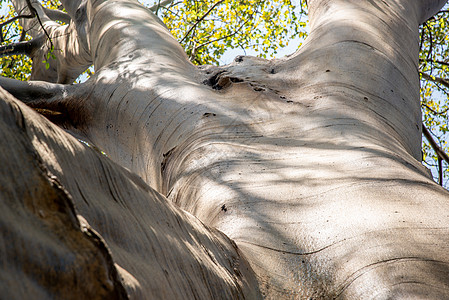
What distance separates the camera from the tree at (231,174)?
0.58 m

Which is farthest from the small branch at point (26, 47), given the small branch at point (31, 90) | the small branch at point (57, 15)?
the small branch at point (31, 90)

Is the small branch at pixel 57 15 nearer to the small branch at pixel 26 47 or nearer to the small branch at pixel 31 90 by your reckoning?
the small branch at pixel 26 47

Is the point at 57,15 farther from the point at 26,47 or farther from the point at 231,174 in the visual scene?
the point at 231,174

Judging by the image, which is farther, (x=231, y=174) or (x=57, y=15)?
(x=57, y=15)

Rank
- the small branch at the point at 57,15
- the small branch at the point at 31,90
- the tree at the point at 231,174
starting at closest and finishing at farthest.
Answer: the tree at the point at 231,174 → the small branch at the point at 31,90 → the small branch at the point at 57,15

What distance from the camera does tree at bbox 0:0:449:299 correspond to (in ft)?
1.89

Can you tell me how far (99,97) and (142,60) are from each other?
11.6 inches

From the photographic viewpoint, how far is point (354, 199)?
48.6 inches

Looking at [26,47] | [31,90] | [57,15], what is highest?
[57,15]

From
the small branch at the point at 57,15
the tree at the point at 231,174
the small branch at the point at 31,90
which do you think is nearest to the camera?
the tree at the point at 231,174

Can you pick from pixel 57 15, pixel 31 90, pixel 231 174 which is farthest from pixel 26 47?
pixel 231 174

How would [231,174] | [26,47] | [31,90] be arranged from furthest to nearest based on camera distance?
1. [26,47]
2. [31,90]
3. [231,174]

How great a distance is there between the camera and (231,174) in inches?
58.6

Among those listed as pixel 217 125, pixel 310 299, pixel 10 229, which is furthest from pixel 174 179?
pixel 10 229
